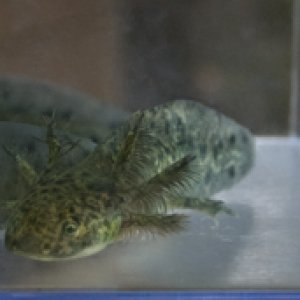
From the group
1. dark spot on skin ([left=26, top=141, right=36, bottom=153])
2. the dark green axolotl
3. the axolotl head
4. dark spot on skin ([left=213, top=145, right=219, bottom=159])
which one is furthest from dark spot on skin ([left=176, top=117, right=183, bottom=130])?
the axolotl head

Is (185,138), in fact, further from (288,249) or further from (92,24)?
(92,24)

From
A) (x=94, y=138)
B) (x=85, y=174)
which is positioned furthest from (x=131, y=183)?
(x=94, y=138)

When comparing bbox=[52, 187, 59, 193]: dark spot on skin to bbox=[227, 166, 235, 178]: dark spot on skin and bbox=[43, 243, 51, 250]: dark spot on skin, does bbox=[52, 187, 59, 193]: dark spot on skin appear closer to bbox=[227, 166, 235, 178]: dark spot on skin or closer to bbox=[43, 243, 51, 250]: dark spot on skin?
Answer: bbox=[43, 243, 51, 250]: dark spot on skin

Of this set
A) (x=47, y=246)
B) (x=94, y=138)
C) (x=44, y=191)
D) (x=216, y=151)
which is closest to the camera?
(x=47, y=246)

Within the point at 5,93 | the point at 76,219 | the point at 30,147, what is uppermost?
the point at 5,93

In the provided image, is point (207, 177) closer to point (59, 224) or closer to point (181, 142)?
point (181, 142)

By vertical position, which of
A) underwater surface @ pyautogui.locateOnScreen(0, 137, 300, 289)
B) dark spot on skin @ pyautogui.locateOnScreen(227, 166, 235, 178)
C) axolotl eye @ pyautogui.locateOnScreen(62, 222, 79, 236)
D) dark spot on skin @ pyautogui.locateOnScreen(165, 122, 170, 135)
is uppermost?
dark spot on skin @ pyautogui.locateOnScreen(165, 122, 170, 135)
